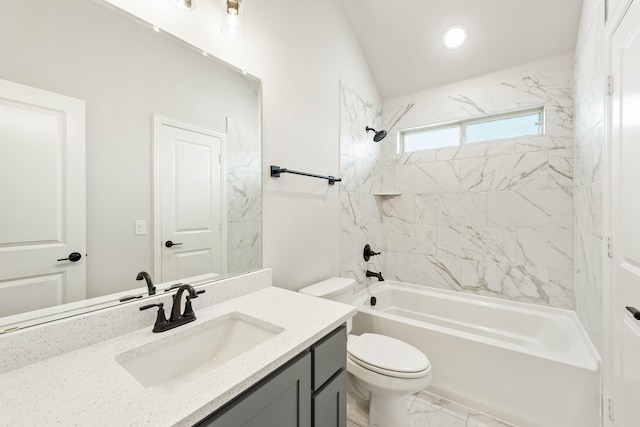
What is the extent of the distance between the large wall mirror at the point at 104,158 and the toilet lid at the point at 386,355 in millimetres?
905

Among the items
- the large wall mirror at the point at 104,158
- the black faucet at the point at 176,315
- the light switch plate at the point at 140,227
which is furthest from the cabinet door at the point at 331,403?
the light switch plate at the point at 140,227

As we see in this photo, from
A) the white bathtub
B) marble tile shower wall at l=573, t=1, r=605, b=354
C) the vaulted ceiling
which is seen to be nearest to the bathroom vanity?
the white bathtub

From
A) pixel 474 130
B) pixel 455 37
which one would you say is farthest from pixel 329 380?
pixel 455 37

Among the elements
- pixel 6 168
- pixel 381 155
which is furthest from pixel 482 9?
pixel 6 168

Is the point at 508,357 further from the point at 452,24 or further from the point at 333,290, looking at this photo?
the point at 452,24

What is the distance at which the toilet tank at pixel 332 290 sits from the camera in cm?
169

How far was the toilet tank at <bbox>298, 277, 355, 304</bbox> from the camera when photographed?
5.56 ft

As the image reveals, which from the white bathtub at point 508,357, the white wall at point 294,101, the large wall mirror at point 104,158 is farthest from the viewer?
the white bathtub at point 508,357

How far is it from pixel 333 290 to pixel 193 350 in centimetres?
95

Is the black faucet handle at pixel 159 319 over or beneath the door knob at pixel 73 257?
beneath

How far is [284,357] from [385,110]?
2.77 m

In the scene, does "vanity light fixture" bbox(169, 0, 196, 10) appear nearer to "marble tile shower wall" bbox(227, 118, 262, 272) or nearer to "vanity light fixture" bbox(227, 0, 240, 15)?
"vanity light fixture" bbox(227, 0, 240, 15)

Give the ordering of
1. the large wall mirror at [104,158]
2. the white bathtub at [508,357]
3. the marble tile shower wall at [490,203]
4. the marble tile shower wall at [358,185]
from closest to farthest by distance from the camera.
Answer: the large wall mirror at [104,158] < the white bathtub at [508,357] < the marble tile shower wall at [490,203] < the marble tile shower wall at [358,185]

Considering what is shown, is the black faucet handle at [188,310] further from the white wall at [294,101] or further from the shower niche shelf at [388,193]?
the shower niche shelf at [388,193]
